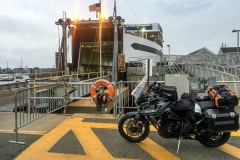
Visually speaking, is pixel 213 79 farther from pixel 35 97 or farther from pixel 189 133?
pixel 35 97

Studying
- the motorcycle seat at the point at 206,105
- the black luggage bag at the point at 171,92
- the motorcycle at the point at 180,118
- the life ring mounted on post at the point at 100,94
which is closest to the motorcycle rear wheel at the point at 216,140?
the motorcycle at the point at 180,118

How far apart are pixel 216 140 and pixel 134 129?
1634 millimetres

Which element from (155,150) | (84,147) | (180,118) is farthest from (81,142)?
(180,118)

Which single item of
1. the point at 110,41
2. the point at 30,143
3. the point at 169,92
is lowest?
the point at 30,143

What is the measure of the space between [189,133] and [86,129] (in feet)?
8.42

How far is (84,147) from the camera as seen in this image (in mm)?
4906

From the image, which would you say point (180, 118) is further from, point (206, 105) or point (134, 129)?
point (134, 129)

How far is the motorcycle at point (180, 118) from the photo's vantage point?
14.4ft

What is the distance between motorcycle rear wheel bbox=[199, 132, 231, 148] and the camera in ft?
15.8

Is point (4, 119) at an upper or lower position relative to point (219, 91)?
lower

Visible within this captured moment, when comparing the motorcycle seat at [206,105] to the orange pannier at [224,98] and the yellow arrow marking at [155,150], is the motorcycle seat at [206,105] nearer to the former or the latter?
the orange pannier at [224,98]

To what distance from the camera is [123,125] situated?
5273 millimetres

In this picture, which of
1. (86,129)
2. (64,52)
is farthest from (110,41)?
(86,129)

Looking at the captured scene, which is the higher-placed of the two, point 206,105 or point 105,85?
point 105,85
